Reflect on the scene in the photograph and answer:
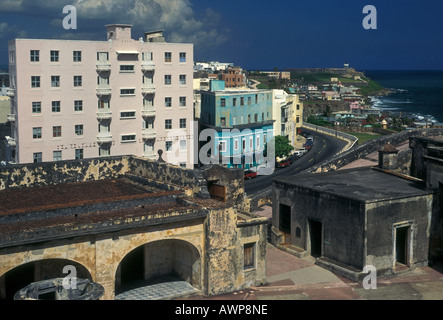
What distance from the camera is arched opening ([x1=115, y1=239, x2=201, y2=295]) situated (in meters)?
27.4

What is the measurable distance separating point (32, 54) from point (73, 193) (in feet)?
101

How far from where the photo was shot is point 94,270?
23.4m

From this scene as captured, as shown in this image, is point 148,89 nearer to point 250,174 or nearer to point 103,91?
point 103,91

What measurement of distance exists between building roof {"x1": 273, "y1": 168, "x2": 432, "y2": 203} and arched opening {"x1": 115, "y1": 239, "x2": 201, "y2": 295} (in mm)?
8642

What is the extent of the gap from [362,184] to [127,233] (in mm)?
15552

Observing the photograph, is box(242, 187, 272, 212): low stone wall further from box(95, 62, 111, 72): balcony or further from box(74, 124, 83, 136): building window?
box(95, 62, 111, 72): balcony

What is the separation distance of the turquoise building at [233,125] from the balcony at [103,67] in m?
17.9

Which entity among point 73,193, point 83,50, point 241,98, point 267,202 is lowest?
point 267,202

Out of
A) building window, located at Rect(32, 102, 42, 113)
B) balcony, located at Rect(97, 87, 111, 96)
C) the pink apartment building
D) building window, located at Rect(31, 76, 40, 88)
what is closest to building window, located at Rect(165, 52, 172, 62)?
the pink apartment building

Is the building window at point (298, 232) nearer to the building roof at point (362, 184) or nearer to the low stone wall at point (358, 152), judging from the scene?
the building roof at point (362, 184)

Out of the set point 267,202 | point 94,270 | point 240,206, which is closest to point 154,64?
point 267,202

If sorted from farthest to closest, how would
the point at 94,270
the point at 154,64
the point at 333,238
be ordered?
the point at 154,64 < the point at 333,238 < the point at 94,270

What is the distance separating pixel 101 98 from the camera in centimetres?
6338

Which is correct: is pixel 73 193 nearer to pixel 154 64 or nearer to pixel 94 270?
pixel 94 270
